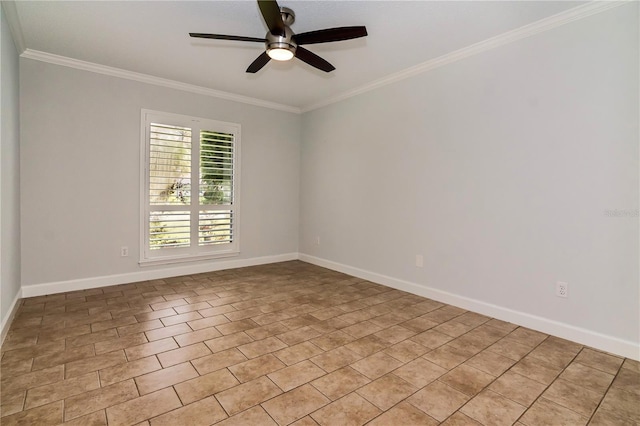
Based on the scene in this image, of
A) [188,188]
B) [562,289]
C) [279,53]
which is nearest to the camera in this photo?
[279,53]

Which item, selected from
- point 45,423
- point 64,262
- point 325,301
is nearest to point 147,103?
point 64,262

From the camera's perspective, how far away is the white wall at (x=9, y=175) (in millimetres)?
2551

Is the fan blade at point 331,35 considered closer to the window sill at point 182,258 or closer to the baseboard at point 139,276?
the window sill at point 182,258

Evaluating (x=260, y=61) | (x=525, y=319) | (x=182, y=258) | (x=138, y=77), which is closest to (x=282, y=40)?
(x=260, y=61)

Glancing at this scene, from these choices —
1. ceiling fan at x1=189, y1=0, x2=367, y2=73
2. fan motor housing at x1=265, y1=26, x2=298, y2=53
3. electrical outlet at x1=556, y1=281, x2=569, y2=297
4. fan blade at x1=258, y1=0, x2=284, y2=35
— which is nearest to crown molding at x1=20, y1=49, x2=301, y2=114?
ceiling fan at x1=189, y1=0, x2=367, y2=73

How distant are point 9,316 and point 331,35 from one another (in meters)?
3.58

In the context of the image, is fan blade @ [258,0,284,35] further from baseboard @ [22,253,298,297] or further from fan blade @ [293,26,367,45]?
baseboard @ [22,253,298,297]

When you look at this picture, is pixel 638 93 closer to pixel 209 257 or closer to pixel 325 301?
pixel 325 301

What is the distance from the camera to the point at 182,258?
4.50 m

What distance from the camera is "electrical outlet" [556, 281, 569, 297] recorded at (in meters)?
2.69

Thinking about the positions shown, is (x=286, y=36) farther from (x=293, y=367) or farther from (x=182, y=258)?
(x=182, y=258)

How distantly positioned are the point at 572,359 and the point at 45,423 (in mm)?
3285

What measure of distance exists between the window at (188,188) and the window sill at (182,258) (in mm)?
12

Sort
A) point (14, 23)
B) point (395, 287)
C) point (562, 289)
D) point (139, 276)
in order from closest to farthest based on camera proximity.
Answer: point (562, 289) → point (14, 23) → point (395, 287) → point (139, 276)
